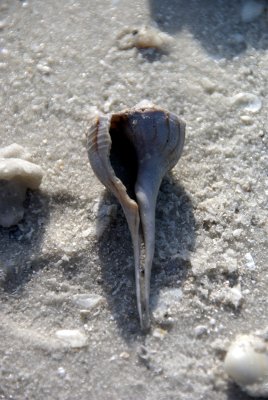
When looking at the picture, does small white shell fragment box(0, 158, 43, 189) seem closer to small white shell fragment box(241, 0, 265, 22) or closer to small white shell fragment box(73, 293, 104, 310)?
small white shell fragment box(73, 293, 104, 310)

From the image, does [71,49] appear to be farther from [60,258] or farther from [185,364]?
[185,364]

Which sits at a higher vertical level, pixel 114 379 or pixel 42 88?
pixel 42 88

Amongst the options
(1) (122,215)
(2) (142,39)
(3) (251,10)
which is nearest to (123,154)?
(1) (122,215)

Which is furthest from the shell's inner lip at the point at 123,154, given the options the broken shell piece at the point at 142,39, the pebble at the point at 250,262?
the broken shell piece at the point at 142,39

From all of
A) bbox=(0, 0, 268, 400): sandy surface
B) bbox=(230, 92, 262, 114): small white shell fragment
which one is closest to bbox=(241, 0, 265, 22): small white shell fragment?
bbox=(0, 0, 268, 400): sandy surface

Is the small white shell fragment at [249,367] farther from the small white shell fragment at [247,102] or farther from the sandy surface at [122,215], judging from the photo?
the small white shell fragment at [247,102]

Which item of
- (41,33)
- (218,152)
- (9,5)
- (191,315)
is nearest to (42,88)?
(41,33)
